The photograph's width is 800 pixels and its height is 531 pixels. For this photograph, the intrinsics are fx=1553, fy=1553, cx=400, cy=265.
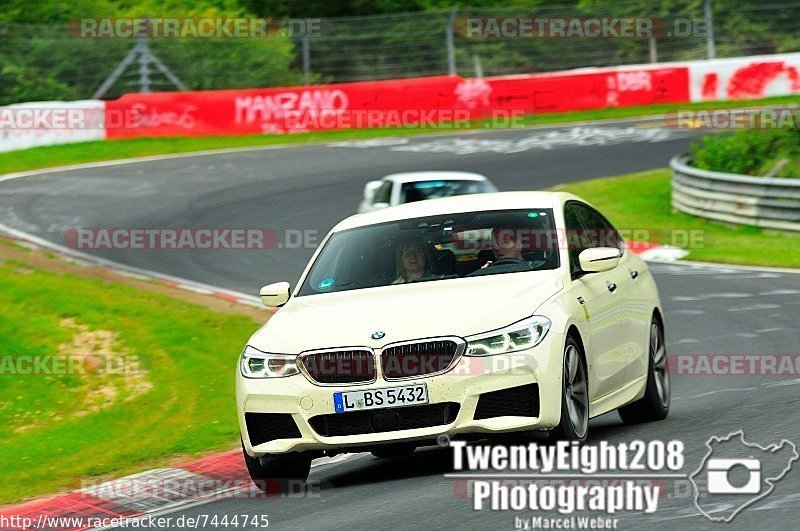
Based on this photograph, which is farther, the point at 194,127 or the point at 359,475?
the point at 194,127

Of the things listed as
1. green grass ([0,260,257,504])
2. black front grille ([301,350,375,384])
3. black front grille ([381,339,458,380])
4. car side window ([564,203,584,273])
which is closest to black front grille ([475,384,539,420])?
black front grille ([381,339,458,380])

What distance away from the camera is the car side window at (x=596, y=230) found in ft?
33.0

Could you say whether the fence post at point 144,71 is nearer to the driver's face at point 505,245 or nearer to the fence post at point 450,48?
the fence post at point 450,48

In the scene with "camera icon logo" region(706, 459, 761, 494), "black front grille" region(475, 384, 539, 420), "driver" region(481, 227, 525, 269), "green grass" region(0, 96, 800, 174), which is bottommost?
"camera icon logo" region(706, 459, 761, 494)

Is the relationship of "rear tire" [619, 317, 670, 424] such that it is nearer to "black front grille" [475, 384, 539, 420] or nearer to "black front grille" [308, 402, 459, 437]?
"black front grille" [475, 384, 539, 420]

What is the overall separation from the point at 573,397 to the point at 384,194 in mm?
13335

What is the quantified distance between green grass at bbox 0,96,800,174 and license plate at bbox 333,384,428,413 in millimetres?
24931

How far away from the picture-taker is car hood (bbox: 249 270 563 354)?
27.0ft

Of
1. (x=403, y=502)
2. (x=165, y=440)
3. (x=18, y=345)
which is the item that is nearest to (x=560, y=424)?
(x=403, y=502)

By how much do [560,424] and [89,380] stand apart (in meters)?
7.25

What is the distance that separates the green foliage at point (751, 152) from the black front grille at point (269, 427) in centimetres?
1838

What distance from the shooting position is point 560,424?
827cm

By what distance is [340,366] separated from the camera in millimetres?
8250

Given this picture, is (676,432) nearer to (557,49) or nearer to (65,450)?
(65,450)
